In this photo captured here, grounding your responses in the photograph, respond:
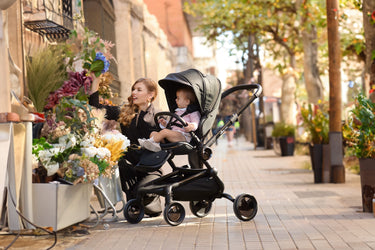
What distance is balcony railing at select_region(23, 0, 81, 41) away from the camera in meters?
10.2

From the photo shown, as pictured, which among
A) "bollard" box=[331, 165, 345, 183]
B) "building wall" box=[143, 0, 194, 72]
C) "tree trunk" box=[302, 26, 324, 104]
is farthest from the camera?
"building wall" box=[143, 0, 194, 72]

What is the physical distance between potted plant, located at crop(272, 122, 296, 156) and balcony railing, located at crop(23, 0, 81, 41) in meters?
14.9

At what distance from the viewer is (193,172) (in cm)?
868

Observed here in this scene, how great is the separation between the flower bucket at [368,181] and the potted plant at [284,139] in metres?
16.3

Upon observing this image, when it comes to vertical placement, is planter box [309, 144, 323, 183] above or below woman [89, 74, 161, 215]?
below

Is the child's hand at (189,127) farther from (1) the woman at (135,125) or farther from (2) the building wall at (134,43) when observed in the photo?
(2) the building wall at (134,43)

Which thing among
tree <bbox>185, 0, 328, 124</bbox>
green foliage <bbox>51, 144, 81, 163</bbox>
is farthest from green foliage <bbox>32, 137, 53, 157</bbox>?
tree <bbox>185, 0, 328, 124</bbox>

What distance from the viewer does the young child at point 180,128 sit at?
8.51 meters

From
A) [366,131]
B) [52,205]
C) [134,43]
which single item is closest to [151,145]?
[52,205]

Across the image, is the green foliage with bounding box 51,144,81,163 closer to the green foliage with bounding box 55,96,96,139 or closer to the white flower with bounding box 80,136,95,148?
the white flower with bounding box 80,136,95,148

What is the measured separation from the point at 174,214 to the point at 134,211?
0.61 metres

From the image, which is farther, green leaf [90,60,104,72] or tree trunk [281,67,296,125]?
tree trunk [281,67,296,125]

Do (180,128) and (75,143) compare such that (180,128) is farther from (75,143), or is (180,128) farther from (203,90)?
(75,143)

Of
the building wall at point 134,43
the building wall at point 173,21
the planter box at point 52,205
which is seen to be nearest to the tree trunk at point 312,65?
the building wall at point 134,43
